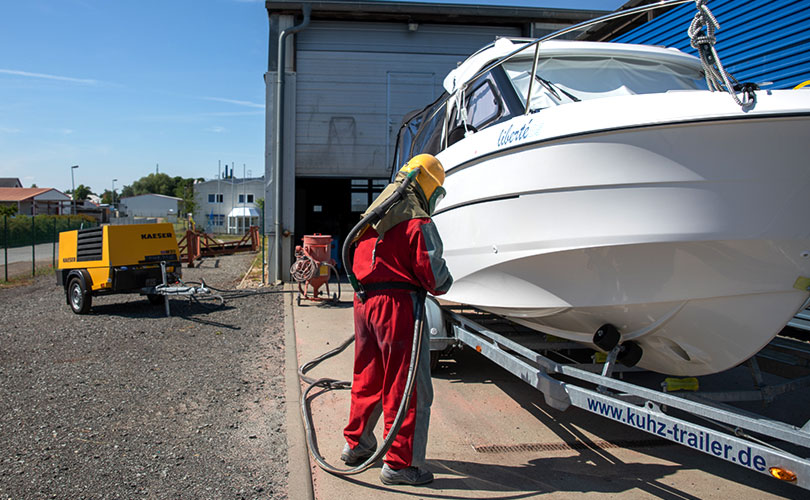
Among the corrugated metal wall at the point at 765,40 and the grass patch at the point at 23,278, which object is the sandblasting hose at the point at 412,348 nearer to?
the corrugated metal wall at the point at 765,40

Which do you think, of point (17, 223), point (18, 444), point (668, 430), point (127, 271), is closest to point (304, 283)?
point (127, 271)

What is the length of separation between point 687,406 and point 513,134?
1.80 meters

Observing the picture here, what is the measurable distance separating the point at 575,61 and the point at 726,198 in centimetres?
216

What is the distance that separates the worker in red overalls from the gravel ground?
755 mm

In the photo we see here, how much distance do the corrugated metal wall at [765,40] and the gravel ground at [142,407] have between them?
18.1 ft

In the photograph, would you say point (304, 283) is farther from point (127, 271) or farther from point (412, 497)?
point (412, 497)

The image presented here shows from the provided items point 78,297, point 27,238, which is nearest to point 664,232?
point 78,297

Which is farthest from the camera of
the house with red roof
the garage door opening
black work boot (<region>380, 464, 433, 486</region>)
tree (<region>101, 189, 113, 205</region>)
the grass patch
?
tree (<region>101, 189, 113, 205</region>)

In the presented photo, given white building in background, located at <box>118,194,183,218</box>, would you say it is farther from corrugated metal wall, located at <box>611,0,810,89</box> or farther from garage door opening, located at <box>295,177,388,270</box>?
corrugated metal wall, located at <box>611,0,810,89</box>

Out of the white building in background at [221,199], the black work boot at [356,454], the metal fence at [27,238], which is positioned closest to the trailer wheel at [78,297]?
the black work boot at [356,454]

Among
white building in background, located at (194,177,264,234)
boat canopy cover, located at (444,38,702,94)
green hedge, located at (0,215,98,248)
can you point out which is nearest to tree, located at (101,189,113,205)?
white building in background, located at (194,177,264,234)

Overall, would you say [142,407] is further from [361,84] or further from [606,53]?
[361,84]

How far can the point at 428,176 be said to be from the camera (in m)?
3.11

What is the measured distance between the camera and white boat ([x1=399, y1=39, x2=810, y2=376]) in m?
2.45
